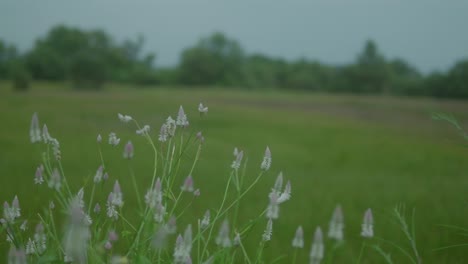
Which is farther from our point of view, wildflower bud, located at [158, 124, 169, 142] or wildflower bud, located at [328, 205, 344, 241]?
wildflower bud, located at [158, 124, 169, 142]

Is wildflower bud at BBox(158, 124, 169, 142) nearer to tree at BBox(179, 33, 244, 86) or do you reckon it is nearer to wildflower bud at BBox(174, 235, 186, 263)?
wildflower bud at BBox(174, 235, 186, 263)

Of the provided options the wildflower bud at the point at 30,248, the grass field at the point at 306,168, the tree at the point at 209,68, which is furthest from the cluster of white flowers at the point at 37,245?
the tree at the point at 209,68

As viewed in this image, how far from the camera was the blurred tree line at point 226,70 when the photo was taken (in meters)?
53.4

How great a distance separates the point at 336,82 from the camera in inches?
2763

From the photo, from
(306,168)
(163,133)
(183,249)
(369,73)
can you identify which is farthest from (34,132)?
(369,73)

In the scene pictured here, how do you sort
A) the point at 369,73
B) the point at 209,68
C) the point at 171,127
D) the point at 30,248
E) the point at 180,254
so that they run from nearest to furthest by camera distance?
the point at 180,254 < the point at 30,248 < the point at 171,127 < the point at 369,73 < the point at 209,68

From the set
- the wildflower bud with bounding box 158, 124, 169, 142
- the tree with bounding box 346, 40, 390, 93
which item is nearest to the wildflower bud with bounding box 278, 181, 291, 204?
the wildflower bud with bounding box 158, 124, 169, 142

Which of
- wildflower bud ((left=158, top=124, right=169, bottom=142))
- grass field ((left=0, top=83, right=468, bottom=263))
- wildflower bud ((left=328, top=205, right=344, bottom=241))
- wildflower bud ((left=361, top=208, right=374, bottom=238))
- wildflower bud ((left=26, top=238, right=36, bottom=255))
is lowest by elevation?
grass field ((left=0, top=83, right=468, bottom=263))

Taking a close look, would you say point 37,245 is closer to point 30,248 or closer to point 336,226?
point 30,248

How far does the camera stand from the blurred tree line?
2103 inches

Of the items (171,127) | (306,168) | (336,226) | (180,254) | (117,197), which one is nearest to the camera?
(336,226)

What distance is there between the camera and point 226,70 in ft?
237

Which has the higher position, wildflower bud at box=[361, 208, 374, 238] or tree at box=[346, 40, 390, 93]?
tree at box=[346, 40, 390, 93]

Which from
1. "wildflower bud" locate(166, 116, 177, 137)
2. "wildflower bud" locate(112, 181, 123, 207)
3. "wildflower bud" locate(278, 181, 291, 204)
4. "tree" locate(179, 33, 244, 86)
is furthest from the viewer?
"tree" locate(179, 33, 244, 86)
